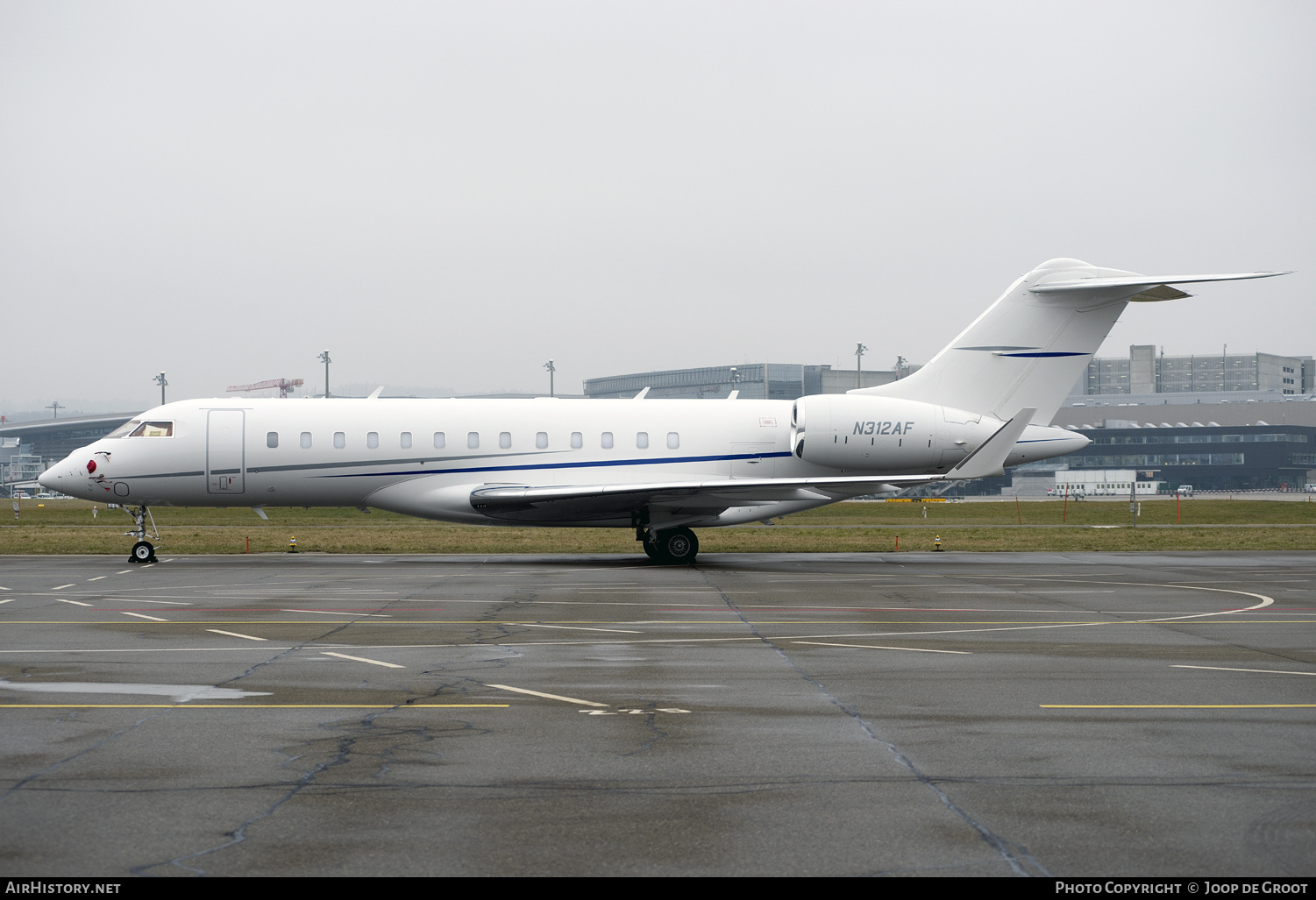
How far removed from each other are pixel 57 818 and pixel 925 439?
23.4 metres

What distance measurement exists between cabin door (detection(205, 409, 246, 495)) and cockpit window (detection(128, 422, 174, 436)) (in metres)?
0.94

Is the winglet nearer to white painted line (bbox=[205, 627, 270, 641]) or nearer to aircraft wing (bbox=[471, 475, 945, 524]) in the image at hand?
aircraft wing (bbox=[471, 475, 945, 524])

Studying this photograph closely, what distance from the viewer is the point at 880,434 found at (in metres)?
27.6

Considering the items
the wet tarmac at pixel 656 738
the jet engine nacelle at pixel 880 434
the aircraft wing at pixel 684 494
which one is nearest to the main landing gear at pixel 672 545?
the aircraft wing at pixel 684 494

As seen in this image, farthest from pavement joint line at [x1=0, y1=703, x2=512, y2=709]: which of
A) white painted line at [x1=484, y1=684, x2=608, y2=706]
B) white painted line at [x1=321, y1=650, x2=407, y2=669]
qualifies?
white painted line at [x1=321, y1=650, x2=407, y2=669]

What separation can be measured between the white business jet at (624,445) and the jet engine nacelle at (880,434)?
35mm

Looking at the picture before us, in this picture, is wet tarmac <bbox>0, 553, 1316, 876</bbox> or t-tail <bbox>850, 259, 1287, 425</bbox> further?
t-tail <bbox>850, 259, 1287, 425</bbox>

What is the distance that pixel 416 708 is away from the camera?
32.3 feet

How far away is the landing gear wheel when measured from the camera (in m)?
27.4

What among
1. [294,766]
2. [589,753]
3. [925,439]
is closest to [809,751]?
[589,753]

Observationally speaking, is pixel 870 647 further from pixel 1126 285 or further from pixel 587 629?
pixel 1126 285

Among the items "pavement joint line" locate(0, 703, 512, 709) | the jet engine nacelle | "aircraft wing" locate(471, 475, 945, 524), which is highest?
the jet engine nacelle
